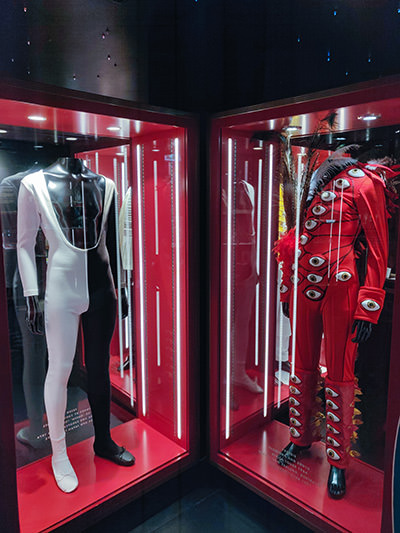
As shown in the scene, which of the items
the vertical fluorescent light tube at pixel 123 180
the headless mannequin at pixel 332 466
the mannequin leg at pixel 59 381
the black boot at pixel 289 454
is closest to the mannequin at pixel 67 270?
the mannequin leg at pixel 59 381

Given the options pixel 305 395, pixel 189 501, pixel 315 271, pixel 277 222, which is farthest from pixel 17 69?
pixel 189 501

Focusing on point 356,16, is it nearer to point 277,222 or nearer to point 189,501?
point 277,222

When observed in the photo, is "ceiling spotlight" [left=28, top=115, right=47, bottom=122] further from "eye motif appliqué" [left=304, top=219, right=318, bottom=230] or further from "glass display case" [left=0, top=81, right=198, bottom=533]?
"eye motif appliqué" [left=304, top=219, right=318, bottom=230]

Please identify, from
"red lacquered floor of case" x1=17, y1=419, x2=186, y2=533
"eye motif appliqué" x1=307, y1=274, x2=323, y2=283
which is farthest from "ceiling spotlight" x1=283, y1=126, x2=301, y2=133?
"red lacquered floor of case" x1=17, y1=419, x2=186, y2=533

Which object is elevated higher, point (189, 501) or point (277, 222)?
point (277, 222)

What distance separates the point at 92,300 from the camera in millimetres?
2043

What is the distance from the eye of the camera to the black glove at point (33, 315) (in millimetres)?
1887

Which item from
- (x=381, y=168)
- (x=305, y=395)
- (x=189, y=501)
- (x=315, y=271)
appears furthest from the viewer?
(x=189, y=501)

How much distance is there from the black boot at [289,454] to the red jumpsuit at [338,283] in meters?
0.24

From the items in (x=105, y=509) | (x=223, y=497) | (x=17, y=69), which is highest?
(x=17, y=69)

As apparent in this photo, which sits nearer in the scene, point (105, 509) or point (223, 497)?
point (105, 509)

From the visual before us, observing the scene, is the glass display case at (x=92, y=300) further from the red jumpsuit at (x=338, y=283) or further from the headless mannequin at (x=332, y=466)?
the red jumpsuit at (x=338, y=283)

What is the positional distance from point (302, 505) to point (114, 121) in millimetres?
2000

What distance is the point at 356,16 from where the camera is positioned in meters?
1.84
